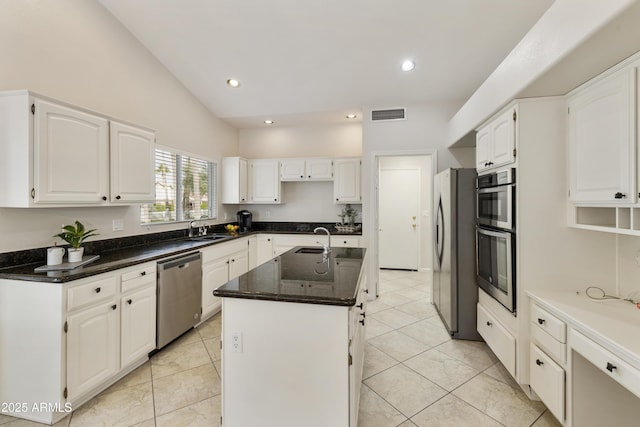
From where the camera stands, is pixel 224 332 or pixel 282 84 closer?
pixel 224 332

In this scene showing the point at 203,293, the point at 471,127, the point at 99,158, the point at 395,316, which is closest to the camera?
the point at 99,158

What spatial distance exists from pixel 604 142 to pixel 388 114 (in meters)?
2.77

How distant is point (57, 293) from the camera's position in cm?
182

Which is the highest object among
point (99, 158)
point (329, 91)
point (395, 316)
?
point (329, 91)

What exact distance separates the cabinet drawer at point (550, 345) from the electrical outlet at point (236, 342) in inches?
74.4

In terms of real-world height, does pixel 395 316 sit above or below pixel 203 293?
below

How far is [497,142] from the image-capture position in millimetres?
2352

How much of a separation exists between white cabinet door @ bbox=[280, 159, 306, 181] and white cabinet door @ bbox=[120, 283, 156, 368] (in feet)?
9.24

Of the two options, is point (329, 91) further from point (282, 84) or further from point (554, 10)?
point (554, 10)

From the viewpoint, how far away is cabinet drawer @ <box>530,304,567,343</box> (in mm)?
1673

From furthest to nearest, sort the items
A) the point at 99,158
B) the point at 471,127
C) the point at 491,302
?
the point at 471,127, the point at 491,302, the point at 99,158

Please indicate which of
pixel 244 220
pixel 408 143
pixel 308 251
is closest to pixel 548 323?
pixel 308 251

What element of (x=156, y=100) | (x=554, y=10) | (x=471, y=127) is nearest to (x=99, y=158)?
(x=156, y=100)

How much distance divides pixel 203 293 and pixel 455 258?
9.36 ft
